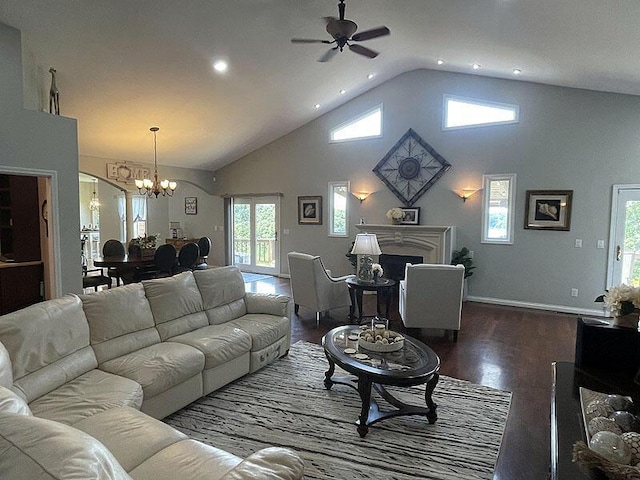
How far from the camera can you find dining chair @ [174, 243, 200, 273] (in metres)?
6.37

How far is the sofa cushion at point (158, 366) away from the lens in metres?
2.44

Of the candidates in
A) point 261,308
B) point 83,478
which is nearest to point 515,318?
point 261,308

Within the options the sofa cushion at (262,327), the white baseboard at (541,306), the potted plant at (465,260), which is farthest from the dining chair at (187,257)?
the white baseboard at (541,306)

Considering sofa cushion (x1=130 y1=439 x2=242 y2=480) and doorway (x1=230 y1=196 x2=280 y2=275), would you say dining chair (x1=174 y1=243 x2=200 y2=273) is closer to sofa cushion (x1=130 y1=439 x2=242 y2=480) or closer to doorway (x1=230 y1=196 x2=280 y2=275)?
doorway (x1=230 y1=196 x2=280 y2=275)

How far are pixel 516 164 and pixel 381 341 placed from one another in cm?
483

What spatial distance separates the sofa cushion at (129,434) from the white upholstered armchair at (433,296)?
124 inches

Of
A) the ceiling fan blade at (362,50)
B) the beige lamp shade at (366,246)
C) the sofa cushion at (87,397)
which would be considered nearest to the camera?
the sofa cushion at (87,397)

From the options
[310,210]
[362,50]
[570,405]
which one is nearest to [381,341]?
[570,405]

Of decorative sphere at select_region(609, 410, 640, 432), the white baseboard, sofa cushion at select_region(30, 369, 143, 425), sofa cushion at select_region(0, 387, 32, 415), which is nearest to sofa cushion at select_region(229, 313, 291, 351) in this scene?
sofa cushion at select_region(30, 369, 143, 425)

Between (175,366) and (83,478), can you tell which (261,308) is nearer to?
(175,366)

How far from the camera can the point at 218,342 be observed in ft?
9.94

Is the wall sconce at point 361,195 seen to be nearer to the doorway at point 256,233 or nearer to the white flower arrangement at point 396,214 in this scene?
Answer: the white flower arrangement at point 396,214

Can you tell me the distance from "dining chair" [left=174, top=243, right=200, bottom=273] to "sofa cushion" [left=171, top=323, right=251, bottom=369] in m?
3.32

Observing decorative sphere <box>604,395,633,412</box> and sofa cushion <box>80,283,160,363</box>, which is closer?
decorative sphere <box>604,395,633,412</box>
